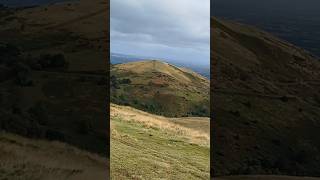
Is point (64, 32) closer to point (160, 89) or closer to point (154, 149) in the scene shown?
point (154, 149)

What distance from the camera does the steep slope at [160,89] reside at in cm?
8653

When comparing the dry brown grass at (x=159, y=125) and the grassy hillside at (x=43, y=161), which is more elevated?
the grassy hillside at (x=43, y=161)

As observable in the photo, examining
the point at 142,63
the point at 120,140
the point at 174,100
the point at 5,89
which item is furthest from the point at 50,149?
the point at 142,63

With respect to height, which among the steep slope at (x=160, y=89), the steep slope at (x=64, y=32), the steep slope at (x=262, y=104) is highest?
the steep slope at (x=64, y=32)

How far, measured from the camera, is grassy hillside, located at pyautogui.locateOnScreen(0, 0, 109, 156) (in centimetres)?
3756

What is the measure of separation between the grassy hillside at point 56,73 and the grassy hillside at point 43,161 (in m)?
3.18

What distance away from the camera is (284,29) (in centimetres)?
4309

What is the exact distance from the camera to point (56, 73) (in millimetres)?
45781

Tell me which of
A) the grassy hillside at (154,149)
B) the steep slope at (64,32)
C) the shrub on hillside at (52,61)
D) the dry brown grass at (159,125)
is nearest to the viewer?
the grassy hillside at (154,149)

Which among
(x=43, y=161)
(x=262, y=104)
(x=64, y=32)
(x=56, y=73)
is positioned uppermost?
(x=64, y=32)

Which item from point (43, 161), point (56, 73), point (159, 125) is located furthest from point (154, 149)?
point (43, 161)

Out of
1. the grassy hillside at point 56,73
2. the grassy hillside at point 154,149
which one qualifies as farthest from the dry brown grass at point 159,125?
the grassy hillside at point 56,73

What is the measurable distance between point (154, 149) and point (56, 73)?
10.8 metres

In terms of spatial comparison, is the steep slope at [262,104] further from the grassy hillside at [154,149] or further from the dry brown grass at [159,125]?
the dry brown grass at [159,125]
